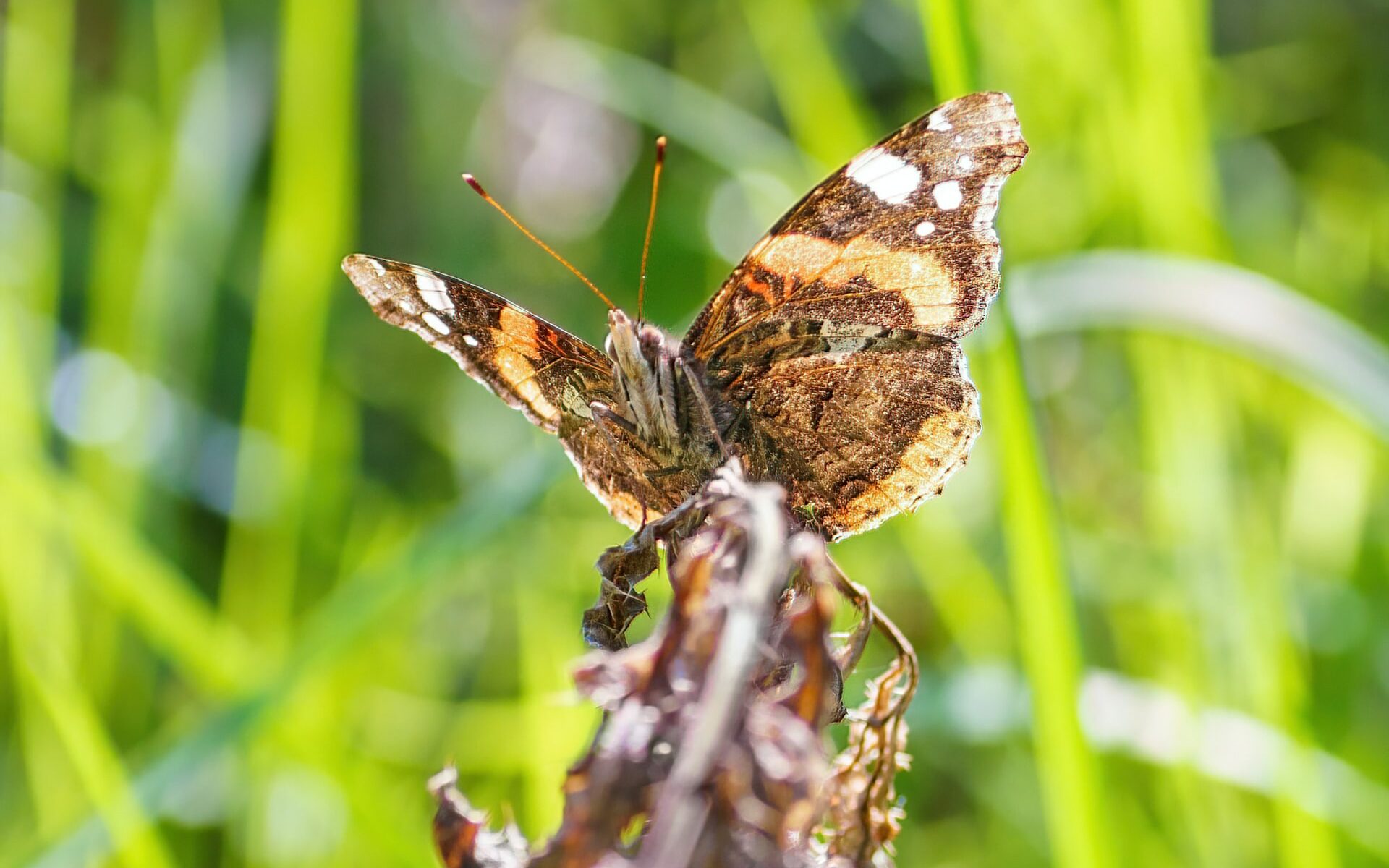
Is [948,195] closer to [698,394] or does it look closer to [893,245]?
[893,245]

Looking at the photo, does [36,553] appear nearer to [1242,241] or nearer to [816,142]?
[816,142]

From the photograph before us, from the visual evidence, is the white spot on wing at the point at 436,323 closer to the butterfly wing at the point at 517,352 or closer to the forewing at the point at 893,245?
the butterfly wing at the point at 517,352

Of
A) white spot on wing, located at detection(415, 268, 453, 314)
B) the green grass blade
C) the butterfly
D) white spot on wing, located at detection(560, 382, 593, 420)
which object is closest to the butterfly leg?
the butterfly

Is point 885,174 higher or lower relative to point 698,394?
higher

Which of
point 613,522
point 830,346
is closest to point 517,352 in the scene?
point 830,346

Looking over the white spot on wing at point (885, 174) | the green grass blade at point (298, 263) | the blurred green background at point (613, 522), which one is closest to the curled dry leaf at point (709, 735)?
the blurred green background at point (613, 522)

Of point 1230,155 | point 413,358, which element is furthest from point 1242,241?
point 413,358
